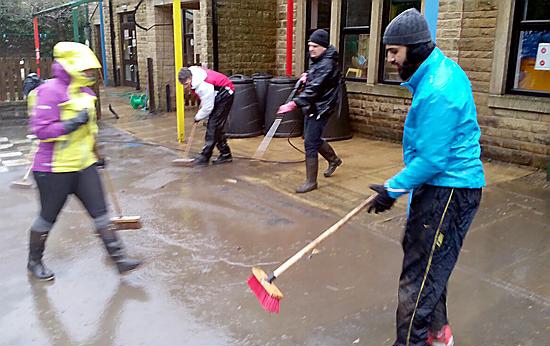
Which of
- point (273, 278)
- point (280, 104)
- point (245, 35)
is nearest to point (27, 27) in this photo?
point (245, 35)

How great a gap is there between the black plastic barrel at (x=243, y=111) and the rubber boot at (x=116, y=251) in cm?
540

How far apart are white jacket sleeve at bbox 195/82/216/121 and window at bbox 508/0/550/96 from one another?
163 inches

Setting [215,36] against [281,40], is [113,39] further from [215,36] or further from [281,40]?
[281,40]

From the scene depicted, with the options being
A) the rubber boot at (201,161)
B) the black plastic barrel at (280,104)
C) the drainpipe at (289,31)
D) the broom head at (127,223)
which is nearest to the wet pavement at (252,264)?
the broom head at (127,223)

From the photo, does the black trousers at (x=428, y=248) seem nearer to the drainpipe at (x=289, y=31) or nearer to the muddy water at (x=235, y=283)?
the muddy water at (x=235, y=283)

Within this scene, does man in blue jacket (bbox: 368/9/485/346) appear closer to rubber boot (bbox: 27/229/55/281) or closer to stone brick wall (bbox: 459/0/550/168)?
rubber boot (bbox: 27/229/55/281)

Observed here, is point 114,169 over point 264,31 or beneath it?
beneath

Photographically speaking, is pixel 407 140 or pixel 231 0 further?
pixel 231 0

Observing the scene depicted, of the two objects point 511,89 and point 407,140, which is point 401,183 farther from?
point 511,89

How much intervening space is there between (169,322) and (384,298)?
150 cm

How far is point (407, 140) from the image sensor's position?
262 centimetres

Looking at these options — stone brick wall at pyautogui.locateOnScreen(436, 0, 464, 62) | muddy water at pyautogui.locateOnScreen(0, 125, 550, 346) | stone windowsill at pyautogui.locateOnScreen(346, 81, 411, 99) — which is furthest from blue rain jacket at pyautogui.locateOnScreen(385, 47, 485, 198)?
stone windowsill at pyautogui.locateOnScreen(346, 81, 411, 99)

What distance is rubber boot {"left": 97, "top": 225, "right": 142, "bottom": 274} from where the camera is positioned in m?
3.93

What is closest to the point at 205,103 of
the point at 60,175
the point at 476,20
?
the point at 60,175
